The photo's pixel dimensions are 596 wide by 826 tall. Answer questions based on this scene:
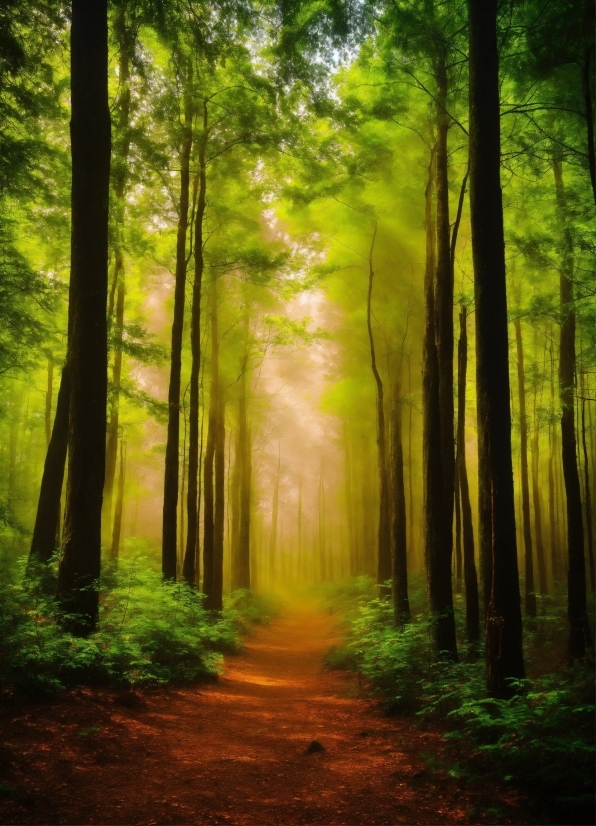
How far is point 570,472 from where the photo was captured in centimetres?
1121

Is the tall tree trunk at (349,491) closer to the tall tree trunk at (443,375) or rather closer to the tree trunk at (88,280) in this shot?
the tall tree trunk at (443,375)

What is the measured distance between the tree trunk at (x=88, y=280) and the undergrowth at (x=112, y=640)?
78 centimetres

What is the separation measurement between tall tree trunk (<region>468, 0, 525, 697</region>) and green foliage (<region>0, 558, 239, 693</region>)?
4.69 meters

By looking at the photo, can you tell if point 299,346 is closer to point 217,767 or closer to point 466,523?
point 466,523

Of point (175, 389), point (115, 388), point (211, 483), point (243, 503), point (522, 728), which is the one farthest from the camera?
point (243, 503)

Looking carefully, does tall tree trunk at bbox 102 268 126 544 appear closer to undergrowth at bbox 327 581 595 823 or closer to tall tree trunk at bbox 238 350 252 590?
tall tree trunk at bbox 238 350 252 590

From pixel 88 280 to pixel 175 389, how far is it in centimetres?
467

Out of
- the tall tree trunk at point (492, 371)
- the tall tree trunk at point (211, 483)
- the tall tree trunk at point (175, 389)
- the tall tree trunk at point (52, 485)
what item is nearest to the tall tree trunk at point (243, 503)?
the tall tree trunk at point (211, 483)

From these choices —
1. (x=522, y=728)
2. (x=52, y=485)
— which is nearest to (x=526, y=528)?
(x=522, y=728)

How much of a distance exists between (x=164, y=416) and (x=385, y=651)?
8868mm

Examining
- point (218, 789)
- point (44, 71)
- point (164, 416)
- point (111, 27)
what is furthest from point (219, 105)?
point (218, 789)

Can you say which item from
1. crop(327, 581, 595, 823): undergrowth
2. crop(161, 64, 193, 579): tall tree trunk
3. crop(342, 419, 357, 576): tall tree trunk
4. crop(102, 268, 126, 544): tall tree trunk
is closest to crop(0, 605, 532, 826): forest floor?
crop(327, 581, 595, 823): undergrowth

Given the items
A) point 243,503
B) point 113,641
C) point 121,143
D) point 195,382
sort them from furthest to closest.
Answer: point 243,503, point 195,382, point 121,143, point 113,641

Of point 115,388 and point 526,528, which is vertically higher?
point 115,388
